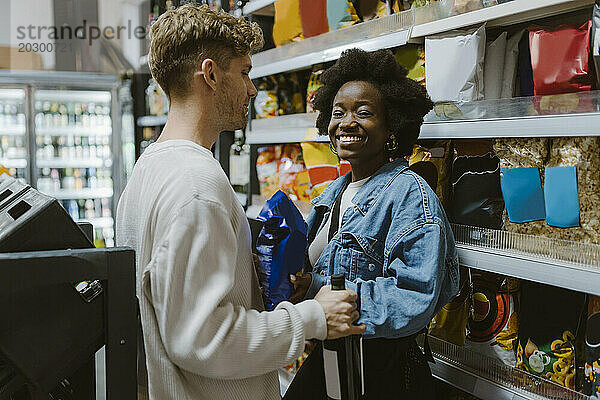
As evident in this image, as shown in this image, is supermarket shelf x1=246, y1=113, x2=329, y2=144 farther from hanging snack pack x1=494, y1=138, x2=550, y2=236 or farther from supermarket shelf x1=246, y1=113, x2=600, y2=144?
hanging snack pack x1=494, y1=138, x2=550, y2=236

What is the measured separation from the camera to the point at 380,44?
2.42m

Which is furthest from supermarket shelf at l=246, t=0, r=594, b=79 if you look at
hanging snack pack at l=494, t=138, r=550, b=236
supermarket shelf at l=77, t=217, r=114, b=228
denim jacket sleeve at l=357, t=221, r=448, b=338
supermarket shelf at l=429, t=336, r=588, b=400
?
supermarket shelf at l=77, t=217, r=114, b=228

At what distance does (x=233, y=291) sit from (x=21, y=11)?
5.40m

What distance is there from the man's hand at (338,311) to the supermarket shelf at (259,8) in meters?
2.29

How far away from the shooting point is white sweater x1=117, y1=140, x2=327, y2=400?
1.24m

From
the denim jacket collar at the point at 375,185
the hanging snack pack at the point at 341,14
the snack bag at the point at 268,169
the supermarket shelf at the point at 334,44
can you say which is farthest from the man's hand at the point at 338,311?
the snack bag at the point at 268,169

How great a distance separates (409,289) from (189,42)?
36.3 inches

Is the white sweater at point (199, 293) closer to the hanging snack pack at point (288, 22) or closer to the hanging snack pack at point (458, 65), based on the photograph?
the hanging snack pack at point (458, 65)

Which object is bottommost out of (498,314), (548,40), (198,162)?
(498,314)

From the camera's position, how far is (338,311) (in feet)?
4.69

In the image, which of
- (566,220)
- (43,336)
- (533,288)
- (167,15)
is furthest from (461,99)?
(43,336)

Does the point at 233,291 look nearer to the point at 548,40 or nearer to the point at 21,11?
the point at 548,40

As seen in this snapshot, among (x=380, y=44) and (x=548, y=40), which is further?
(x=380, y=44)

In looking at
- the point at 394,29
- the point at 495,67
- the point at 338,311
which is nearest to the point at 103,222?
the point at 394,29
